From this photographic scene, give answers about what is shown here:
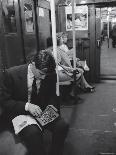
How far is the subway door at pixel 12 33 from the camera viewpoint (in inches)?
153

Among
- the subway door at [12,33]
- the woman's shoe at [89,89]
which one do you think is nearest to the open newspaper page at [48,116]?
the subway door at [12,33]

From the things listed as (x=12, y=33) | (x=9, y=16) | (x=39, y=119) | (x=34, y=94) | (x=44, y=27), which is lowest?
(x=39, y=119)

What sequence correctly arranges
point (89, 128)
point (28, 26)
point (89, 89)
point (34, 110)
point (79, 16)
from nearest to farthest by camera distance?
point (34, 110) < point (89, 128) < point (28, 26) < point (89, 89) < point (79, 16)

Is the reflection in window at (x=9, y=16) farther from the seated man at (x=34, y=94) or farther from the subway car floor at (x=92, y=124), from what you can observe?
the subway car floor at (x=92, y=124)

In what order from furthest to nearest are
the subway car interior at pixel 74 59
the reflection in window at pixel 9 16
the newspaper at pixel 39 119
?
the reflection in window at pixel 9 16
the subway car interior at pixel 74 59
the newspaper at pixel 39 119

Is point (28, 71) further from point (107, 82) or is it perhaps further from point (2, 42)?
point (107, 82)

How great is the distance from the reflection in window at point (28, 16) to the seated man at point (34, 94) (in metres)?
2.12

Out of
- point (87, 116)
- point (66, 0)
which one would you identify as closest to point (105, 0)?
point (66, 0)

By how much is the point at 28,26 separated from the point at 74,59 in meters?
1.36

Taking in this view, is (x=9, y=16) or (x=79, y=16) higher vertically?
(x=79, y=16)

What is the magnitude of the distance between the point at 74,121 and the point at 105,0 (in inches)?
163

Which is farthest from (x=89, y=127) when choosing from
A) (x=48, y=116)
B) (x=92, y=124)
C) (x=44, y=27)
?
(x=44, y=27)

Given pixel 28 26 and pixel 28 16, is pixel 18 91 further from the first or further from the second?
pixel 28 16

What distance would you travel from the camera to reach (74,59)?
14.7 feet
